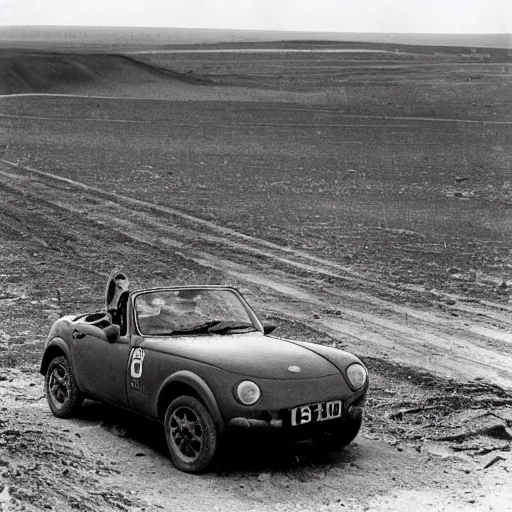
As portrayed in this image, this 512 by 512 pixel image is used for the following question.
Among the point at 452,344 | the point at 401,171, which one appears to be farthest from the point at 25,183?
the point at 452,344

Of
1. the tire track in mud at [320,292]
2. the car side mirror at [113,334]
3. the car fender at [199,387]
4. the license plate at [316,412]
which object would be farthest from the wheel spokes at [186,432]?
the tire track in mud at [320,292]

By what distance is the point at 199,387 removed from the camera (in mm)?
7273

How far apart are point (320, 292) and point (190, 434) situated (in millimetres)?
9405

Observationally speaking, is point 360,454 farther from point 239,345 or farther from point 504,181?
point 504,181

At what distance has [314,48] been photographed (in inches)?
1559

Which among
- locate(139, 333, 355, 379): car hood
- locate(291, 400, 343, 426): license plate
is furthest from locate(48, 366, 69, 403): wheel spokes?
locate(291, 400, 343, 426): license plate

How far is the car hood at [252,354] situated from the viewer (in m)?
7.35

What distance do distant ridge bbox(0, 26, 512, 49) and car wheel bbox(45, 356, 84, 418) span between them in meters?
23.3

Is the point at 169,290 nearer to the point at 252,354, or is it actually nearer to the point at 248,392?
the point at 252,354

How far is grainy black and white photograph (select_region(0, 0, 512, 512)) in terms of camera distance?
7328mm

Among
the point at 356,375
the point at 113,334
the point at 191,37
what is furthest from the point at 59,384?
the point at 191,37

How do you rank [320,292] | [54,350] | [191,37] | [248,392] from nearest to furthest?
[248,392] → [54,350] → [320,292] → [191,37]

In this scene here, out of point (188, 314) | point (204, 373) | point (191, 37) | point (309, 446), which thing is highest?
point (191, 37)

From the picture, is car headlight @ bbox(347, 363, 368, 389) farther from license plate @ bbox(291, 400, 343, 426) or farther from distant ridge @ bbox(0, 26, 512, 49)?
distant ridge @ bbox(0, 26, 512, 49)
